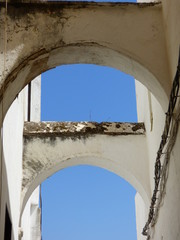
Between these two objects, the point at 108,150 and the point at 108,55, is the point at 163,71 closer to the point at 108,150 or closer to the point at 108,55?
the point at 108,55

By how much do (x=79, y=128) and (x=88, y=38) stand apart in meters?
3.40

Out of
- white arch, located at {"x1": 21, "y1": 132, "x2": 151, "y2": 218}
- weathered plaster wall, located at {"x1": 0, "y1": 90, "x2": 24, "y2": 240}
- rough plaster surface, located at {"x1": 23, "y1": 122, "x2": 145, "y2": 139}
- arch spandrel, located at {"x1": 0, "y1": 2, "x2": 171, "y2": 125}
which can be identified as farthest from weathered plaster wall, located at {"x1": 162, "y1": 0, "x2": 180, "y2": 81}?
white arch, located at {"x1": 21, "y1": 132, "x2": 151, "y2": 218}

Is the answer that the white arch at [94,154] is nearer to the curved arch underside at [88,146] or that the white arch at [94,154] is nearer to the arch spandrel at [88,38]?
the curved arch underside at [88,146]

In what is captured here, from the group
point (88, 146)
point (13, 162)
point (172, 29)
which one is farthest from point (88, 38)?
point (88, 146)

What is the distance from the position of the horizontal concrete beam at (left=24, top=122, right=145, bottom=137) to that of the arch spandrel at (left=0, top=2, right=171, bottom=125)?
306cm

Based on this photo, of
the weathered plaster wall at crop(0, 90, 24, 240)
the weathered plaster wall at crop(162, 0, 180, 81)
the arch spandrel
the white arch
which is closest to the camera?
the weathered plaster wall at crop(162, 0, 180, 81)

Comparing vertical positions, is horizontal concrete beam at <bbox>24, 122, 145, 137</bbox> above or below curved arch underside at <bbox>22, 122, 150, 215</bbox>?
above

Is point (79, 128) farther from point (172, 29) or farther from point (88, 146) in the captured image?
point (172, 29)

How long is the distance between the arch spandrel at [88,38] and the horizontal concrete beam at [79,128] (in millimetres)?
3059

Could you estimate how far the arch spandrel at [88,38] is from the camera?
17.2 ft

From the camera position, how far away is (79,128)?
8602mm

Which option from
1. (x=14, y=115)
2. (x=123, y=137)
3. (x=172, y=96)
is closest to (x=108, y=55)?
(x=172, y=96)

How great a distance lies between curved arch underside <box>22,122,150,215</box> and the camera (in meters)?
8.53

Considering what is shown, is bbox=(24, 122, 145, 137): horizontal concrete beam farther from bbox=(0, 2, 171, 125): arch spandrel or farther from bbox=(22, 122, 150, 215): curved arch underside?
bbox=(0, 2, 171, 125): arch spandrel
